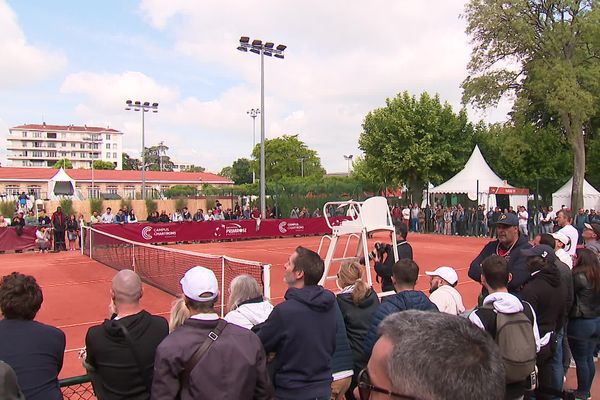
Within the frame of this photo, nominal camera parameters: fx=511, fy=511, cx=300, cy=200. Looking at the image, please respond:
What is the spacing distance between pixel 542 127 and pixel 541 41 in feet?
30.6

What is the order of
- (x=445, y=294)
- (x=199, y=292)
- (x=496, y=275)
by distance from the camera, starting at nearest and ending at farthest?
(x=199, y=292)
(x=496, y=275)
(x=445, y=294)

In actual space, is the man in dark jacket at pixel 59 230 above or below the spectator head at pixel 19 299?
below

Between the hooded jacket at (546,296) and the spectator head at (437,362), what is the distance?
3.55 metres

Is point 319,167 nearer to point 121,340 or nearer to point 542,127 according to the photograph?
point 542,127

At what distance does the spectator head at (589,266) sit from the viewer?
5551mm

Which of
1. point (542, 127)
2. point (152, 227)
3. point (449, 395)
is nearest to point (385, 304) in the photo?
point (449, 395)

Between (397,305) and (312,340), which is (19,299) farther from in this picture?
(397,305)

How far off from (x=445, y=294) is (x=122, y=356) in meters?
A: 3.10

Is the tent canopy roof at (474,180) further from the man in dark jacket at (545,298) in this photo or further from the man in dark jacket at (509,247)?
the man in dark jacket at (545,298)

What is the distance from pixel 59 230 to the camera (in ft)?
72.8

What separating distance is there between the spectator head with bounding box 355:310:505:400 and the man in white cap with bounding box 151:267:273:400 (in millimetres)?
1405

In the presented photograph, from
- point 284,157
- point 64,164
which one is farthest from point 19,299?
point 64,164

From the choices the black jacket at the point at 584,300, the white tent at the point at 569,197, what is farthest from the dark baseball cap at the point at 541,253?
the white tent at the point at 569,197

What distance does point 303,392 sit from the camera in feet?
11.6
